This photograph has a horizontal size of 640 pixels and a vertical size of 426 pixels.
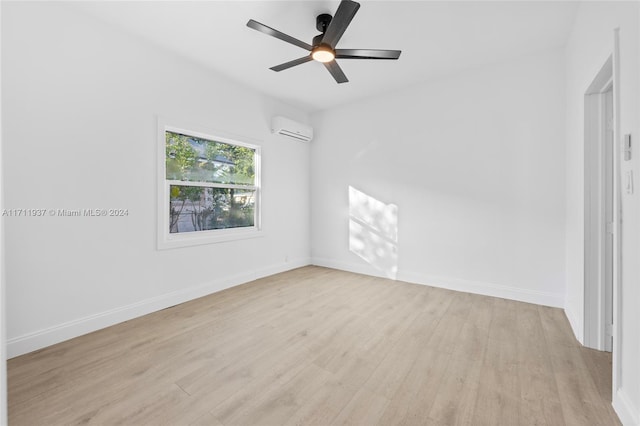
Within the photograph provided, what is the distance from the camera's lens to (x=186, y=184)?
3326 mm

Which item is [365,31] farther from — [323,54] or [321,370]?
[321,370]

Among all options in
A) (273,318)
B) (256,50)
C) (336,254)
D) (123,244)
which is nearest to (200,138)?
(256,50)

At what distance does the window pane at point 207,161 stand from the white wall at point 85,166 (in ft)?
0.87

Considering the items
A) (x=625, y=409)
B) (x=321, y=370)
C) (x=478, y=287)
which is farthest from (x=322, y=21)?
(x=478, y=287)

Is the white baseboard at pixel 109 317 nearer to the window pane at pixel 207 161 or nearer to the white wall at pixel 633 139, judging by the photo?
the window pane at pixel 207 161

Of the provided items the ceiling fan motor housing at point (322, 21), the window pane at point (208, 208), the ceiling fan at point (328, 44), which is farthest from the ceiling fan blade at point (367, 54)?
the window pane at point (208, 208)

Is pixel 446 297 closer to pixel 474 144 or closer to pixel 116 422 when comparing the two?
pixel 474 144

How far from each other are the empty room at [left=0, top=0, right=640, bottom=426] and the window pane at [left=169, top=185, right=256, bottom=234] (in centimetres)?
3

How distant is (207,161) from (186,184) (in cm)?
44

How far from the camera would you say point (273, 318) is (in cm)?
277

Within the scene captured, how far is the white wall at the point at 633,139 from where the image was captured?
1372 mm

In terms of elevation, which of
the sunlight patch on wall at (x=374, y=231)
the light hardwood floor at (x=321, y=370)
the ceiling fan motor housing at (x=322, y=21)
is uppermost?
the ceiling fan motor housing at (x=322, y=21)

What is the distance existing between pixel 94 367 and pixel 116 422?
72 centimetres

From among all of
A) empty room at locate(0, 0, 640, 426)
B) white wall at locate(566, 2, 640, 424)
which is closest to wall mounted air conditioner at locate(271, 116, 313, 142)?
empty room at locate(0, 0, 640, 426)
